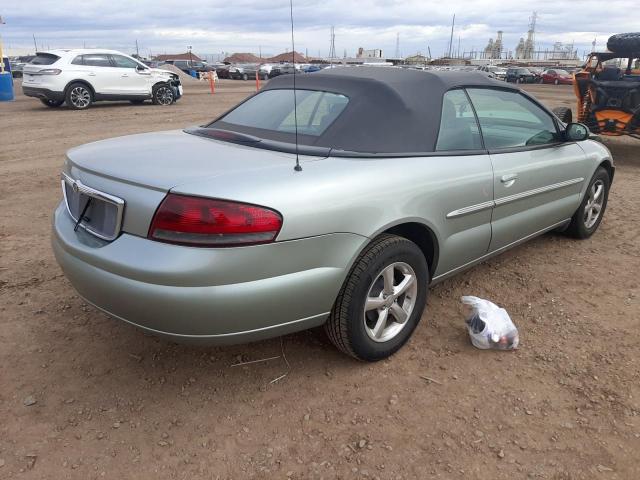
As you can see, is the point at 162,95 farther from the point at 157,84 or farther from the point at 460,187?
the point at 460,187

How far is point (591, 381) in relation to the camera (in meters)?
2.73

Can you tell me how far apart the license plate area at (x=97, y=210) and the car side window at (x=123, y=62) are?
1431 cm

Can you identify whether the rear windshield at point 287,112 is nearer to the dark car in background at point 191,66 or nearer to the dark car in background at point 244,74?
the dark car in background at point 244,74

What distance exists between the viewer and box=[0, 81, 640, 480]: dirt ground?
7.20 feet

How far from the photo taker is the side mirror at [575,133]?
3.93 meters

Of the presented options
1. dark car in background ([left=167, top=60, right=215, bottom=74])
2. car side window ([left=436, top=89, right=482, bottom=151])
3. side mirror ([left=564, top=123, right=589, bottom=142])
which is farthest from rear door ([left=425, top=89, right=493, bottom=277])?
dark car in background ([left=167, top=60, right=215, bottom=74])

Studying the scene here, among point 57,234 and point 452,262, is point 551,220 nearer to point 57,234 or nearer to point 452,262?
point 452,262

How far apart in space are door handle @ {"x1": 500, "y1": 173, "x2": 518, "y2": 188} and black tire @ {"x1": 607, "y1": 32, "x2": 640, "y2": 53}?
8.39 meters

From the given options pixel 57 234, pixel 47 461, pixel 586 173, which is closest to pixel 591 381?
pixel 586 173

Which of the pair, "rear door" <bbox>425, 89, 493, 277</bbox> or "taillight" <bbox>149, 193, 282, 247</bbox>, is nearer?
"taillight" <bbox>149, 193, 282, 247</bbox>

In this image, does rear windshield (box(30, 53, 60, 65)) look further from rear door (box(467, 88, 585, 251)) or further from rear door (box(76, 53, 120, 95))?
rear door (box(467, 88, 585, 251))

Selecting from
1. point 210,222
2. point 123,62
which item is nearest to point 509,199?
point 210,222

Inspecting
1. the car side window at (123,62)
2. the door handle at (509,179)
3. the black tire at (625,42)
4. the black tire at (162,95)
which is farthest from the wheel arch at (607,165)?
the black tire at (162,95)

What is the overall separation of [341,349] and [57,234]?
5.31 feet
